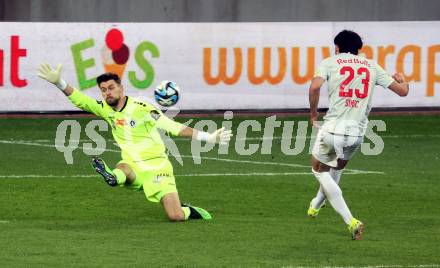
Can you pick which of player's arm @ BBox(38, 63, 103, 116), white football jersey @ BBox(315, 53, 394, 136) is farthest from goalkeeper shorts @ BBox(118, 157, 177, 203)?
white football jersey @ BBox(315, 53, 394, 136)

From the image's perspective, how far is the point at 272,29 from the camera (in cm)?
2953

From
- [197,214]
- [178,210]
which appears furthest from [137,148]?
[197,214]

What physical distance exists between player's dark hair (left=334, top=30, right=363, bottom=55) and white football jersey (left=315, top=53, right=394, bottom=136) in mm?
56

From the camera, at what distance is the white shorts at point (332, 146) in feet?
49.9

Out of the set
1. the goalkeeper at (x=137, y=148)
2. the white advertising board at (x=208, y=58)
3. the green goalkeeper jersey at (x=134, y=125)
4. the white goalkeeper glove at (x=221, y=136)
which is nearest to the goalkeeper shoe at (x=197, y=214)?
the goalkeeper at (x=137, y=148)

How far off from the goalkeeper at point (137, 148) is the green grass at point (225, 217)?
0.95 ft

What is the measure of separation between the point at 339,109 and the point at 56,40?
14179 mm

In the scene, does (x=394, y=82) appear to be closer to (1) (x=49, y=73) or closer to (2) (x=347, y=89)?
(2) (x=347, y=89)

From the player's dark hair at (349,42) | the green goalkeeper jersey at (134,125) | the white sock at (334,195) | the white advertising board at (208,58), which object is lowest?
the white advertising board at (208,58)

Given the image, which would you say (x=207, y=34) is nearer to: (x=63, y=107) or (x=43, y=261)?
(x=63, y=107)

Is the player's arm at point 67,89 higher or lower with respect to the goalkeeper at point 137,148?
higher

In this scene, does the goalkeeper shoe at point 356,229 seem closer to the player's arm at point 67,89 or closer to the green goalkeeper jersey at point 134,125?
the green goalkeeper jersey at point 134,125

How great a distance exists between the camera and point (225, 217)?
651 inches

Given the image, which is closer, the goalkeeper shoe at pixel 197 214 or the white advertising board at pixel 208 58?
the goalkeeper shoe at pixel 197 214
